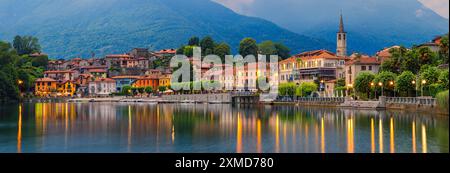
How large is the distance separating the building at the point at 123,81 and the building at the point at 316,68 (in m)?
50.7

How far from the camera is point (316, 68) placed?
10194cm

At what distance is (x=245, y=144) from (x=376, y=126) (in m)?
12.9

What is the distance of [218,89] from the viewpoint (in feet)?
380

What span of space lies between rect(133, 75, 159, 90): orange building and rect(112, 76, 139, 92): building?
67.0 inches

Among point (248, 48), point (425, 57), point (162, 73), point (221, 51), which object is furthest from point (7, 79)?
point (425, 57)

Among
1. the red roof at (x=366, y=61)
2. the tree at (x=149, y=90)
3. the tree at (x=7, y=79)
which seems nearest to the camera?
the red roof at (x=366, y=61)

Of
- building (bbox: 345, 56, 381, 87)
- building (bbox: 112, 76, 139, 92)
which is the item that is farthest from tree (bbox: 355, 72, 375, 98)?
building (bbox: 112, 76, 139, 92)

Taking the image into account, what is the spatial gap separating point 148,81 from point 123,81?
7698mm

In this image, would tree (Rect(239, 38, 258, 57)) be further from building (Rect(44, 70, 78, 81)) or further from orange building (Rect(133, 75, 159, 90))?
building (Rect(44, 70, 78, 81))

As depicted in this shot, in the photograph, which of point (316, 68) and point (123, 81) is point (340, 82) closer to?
point (316, 68)

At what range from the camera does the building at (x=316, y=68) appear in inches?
3942

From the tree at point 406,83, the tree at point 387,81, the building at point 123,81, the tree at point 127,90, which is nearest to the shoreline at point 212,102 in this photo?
the tree at point 406,83

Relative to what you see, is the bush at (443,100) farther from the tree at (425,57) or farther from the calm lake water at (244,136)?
the tree at (425,57)
